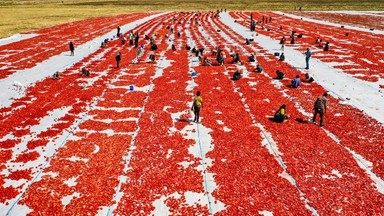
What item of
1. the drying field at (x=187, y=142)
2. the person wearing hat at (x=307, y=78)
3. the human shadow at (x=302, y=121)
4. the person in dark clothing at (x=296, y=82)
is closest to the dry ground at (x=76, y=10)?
the drying field at (x=187, y=142)

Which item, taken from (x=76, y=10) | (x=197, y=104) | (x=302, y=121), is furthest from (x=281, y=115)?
(x=76, y=10)

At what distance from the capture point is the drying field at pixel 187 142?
49.7ft

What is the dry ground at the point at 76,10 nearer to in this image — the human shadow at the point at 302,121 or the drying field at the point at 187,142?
the drying field at the point at 187,142

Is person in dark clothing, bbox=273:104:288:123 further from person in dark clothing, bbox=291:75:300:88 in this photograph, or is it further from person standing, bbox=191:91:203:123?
person in dark clothing, bbox=291:75:300:88

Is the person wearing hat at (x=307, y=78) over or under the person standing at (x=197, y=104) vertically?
under

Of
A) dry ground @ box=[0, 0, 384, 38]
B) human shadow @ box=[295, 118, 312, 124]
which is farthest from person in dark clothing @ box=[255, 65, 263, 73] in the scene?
dry ground @ box=[0, 0, 384, 38]

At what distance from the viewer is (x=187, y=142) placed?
70.1ft

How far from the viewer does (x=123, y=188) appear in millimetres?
16109

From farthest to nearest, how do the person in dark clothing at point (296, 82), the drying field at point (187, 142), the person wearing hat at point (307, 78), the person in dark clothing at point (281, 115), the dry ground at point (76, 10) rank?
the dry ground at point (76, 10)
the person wearing hat at point (307, 78)
the person in dark clothing at point (296, 82)
the person in dark clothing at point (281, 115)
the drying field at point (187, 142)

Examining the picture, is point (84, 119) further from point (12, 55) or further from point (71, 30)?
point (71, 30)

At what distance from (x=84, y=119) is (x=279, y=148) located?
607 inches

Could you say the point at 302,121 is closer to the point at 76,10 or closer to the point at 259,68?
the point at 259,68

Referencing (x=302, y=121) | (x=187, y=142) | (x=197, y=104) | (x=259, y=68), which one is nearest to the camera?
(x=187, y=142)

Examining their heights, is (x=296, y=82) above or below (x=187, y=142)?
above
